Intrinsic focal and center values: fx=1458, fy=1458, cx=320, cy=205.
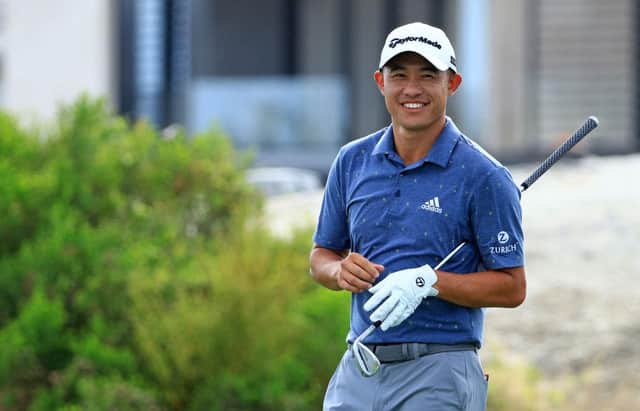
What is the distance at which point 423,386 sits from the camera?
412 centimetres

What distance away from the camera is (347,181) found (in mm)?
4398

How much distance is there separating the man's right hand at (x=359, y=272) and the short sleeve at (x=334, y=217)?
0.38m

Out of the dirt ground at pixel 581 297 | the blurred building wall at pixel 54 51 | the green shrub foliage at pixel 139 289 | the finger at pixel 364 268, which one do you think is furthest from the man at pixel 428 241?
the blurred building wall at pixel 54 51

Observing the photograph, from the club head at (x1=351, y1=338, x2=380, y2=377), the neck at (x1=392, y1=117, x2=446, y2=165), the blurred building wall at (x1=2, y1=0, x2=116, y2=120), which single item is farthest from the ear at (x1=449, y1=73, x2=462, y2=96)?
the blurred building wall at (x1=2, y1=0, x2=116, y2=120)

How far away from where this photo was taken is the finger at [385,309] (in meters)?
3.98

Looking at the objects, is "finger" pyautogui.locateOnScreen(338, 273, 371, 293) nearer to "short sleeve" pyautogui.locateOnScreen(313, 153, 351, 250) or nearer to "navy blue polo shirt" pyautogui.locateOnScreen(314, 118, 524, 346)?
"navy blue polo shirt" pyautogui.locateOnScreen(314, 118, 524, 346)

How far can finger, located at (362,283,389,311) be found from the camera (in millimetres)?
4000

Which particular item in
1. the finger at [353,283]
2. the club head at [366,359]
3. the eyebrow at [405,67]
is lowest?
the club head at [366,359]

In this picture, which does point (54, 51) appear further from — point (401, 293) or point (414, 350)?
point (401, 293)

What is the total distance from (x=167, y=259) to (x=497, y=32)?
43767 millimetres

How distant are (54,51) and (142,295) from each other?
47557mm

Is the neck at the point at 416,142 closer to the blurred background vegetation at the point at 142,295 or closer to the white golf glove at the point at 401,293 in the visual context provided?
the white golf glove at the point at 401,293

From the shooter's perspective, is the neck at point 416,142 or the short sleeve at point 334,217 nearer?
the neck at point 416,142

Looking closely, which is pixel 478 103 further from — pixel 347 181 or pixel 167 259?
pixel 347 181
